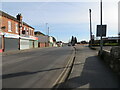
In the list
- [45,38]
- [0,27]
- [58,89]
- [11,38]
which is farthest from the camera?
[45,38]

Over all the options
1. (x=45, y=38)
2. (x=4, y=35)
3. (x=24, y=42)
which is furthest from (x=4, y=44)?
(x=45, y=38)

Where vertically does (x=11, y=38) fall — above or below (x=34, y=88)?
above

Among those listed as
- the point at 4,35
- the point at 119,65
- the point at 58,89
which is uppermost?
the point at 4,35

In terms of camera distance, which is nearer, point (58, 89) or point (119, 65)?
point (58, 89)

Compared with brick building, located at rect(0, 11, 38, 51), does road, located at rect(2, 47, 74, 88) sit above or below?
below

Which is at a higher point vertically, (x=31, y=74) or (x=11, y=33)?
(x=11, y=33)

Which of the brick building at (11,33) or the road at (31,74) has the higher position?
the brick building at (11,33)

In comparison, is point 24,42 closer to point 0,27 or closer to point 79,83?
point 0,27

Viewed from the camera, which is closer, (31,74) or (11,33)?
(31,74)

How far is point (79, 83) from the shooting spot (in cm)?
636

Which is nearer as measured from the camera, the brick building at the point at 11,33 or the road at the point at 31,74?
the road at the point at 31,74

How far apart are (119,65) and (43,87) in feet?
12.4

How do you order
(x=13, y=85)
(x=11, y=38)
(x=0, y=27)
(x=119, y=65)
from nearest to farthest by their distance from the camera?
(x=13, y=85) → (x=119, y=65) → (x=0, y=27) → (x=11, y=38)

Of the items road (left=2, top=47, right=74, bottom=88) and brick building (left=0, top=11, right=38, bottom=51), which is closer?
road (left=2, top=47, right=74, bottom=88)
